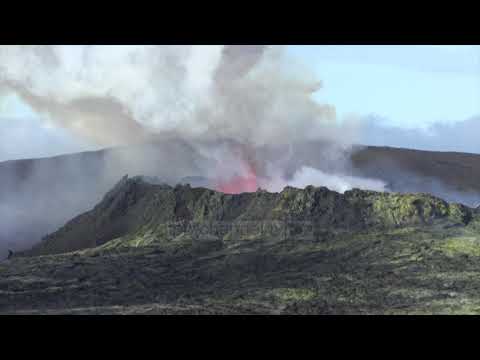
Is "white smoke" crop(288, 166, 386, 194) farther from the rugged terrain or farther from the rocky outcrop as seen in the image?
the rocky outcrop

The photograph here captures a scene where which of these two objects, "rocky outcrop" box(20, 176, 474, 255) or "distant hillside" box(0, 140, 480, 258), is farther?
"distant hillside" box(0, 140, 480, 258)

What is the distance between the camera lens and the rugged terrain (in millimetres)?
41000

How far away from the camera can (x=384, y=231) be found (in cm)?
5012

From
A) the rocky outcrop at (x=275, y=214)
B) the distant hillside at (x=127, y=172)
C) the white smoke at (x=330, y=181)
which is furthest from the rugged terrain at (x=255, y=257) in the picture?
the distant hillside at (x=127, y=172)

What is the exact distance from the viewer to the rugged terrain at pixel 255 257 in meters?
41.0

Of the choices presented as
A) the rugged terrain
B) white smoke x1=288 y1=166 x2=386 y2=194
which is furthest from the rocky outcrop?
white smoke x1=288 y1=166 x2=386 y2=194

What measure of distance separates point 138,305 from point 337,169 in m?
34.2

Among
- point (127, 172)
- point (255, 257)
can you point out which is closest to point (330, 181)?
point (255, 257)

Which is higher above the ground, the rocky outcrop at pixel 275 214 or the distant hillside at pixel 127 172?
the distant hillside at pixel 127 172

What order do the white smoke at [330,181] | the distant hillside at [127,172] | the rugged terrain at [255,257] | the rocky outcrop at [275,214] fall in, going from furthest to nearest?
the distant hillside at [127,172]
the white smoke at [330,181]
the rocky outcrop at [275,214]
the rugged terrain at [255,257]

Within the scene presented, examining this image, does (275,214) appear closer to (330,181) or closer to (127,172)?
(330,181)

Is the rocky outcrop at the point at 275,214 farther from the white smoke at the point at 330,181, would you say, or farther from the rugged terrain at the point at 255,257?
the white smoke at the point at 330,181

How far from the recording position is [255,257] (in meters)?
47.1
